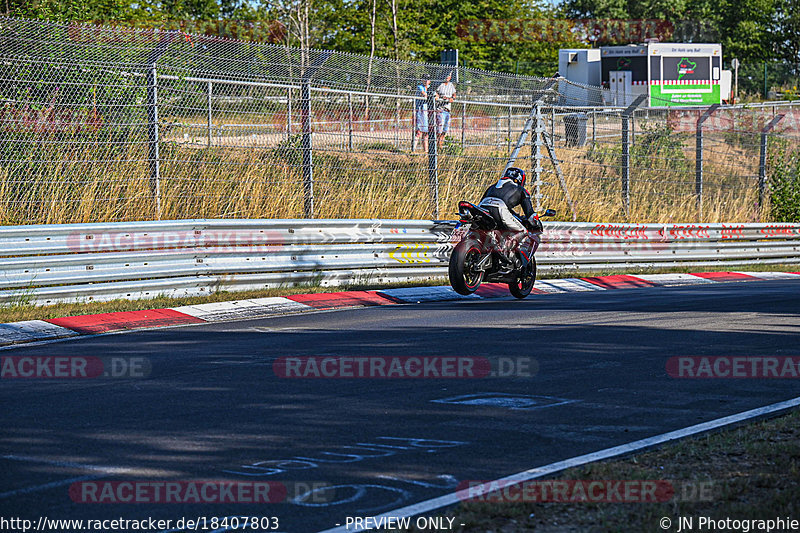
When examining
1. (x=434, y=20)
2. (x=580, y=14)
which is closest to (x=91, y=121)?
(x=434, y=20)

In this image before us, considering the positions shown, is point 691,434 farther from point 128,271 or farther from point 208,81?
point 208,81

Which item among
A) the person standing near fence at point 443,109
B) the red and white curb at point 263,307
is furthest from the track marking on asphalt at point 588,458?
the person standing near fence at point 443,109

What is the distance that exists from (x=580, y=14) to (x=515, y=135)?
50.0 metres

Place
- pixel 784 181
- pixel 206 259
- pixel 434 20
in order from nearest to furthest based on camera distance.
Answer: pixel 206 259
pixel 784 181
pixel 434 20

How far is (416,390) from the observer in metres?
7.87

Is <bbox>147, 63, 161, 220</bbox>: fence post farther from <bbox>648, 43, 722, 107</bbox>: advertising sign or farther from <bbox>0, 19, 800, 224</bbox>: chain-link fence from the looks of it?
<bbox>648, 43, 722, 107</bbox>: advertising sign

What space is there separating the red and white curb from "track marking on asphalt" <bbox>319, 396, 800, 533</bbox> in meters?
6.28

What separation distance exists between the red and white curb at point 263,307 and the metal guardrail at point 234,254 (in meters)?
0.61

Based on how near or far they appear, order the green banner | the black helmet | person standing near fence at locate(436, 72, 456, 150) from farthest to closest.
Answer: the green banner < person standing near fence at locate(436, 72, 456, 150) < the black helmet

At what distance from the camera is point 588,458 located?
5.84 metres

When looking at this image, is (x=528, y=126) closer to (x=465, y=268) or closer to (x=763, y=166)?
(x=465, y=268)

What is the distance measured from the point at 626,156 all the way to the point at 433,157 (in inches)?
236

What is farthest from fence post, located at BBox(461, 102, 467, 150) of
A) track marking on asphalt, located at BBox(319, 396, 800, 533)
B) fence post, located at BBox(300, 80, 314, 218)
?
track marking on asphalt, located at BBox(319, 396, 800, 533)

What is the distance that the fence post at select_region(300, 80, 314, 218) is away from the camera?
51.1ft
